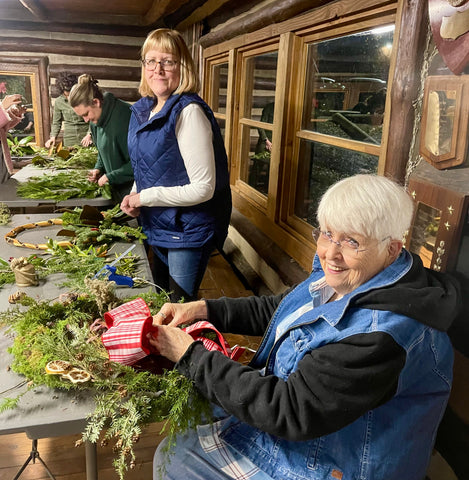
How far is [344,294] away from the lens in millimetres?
1467

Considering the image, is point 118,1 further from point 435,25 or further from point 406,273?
point 406,273

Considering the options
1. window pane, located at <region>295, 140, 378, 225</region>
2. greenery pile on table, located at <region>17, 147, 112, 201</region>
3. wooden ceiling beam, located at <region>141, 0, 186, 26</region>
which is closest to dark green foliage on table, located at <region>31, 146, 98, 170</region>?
greenery pile on table, located at <region>17, 147, 112, 201</region>

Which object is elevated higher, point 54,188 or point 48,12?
point 48,12

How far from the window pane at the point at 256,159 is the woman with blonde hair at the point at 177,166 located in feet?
5.63

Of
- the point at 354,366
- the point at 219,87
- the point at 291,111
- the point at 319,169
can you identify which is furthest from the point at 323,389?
the point at 219,87

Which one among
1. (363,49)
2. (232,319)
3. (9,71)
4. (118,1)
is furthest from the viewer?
(9,71)

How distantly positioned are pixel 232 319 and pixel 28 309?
0.82m

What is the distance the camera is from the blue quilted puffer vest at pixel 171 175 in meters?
2.58

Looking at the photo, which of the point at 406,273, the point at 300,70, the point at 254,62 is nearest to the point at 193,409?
the point at 406,273

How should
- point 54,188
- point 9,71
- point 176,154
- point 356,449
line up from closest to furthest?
point 356,449 → point 176,154 → point 54,188 → point 9,71

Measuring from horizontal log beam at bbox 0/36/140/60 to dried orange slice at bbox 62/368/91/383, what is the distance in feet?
27.2

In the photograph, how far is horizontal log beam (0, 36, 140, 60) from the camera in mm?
8195

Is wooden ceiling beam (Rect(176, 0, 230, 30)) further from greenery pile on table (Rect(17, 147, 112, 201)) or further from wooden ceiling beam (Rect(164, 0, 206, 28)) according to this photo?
greenery pile on table (Rect(17, 147, 112, 201))

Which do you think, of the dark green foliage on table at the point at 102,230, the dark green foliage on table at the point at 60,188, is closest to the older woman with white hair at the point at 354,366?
the dark green foliage on table at the point at 102,230
